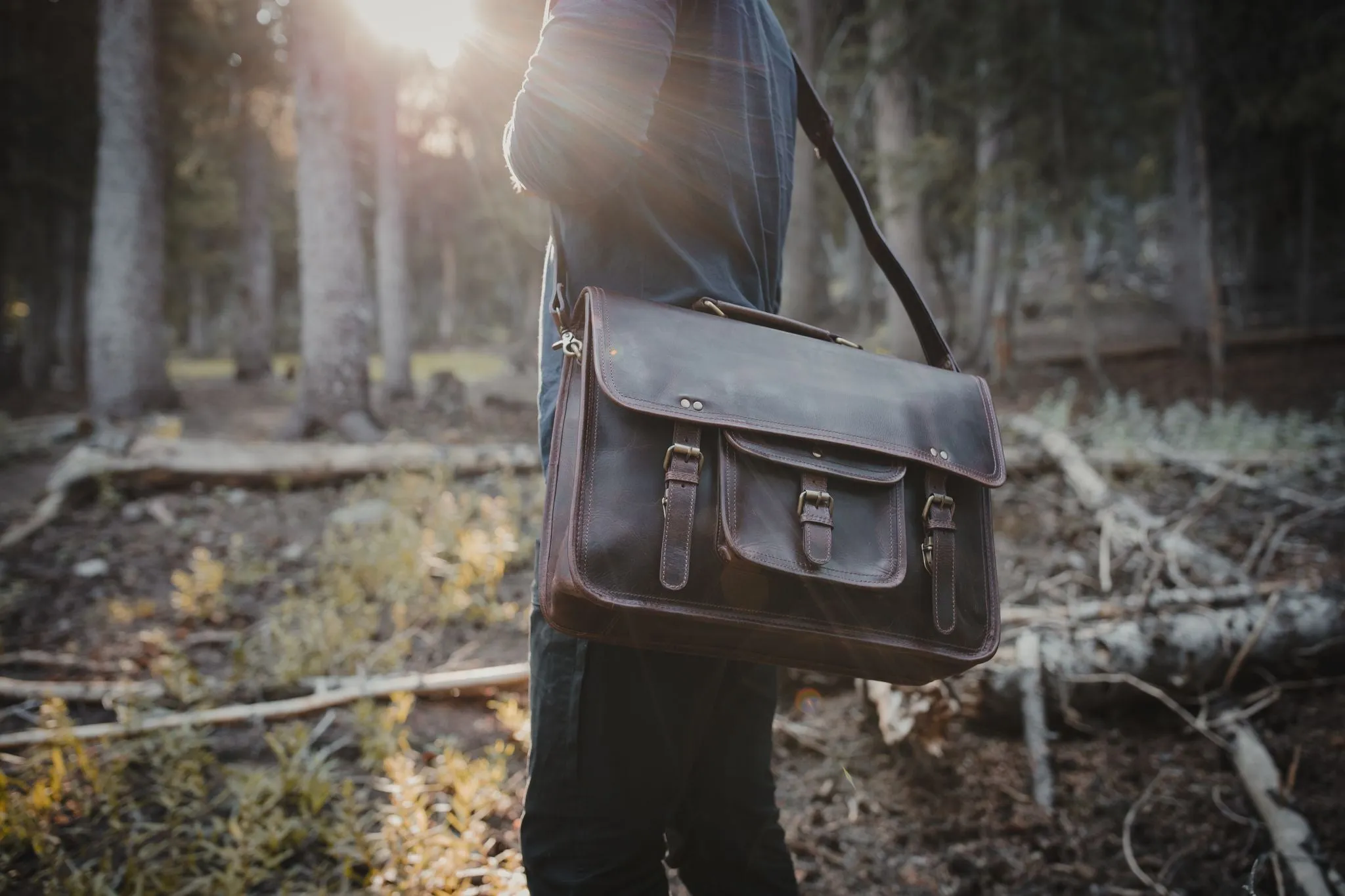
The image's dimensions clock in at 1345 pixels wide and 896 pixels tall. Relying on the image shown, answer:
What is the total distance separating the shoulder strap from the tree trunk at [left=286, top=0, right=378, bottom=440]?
710 cm

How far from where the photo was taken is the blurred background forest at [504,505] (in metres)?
2.26

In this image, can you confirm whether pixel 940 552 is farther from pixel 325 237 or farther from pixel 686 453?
pixel 325 237

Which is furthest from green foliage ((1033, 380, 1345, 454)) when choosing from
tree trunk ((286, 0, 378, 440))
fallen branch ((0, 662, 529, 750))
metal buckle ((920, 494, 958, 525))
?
tree trunk ((286, 0, 378, 440))

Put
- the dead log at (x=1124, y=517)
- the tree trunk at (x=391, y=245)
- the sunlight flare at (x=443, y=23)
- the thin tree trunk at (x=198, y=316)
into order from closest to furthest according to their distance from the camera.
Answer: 1. the sunlight flare at (x=443, y=23)
2. the dead log at (x=1124, y=517)
3. the tree trunk at (x=391, y=245)
4. the thin tree trunk at (x=198, y=316)

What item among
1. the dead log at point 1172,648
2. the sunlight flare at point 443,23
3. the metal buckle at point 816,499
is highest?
the sunlight flare at point 443,23

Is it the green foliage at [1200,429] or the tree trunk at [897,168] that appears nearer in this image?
the green foliage at [1200,429]

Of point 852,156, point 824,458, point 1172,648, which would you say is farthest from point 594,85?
point 852,156

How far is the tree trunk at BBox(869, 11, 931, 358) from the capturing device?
23.9 feet

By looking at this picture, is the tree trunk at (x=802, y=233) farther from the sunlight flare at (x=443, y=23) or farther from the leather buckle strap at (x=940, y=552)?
the leather buckle strap at (x=940, y=552)

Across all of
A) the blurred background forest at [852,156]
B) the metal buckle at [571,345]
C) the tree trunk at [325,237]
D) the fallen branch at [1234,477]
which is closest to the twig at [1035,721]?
the metal buckle at [571,345]

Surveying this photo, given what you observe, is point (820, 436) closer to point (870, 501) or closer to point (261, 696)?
point (870, 501)

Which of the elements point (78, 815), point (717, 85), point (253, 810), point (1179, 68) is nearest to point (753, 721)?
point (717, 85)

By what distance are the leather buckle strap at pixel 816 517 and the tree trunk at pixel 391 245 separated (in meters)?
12.2

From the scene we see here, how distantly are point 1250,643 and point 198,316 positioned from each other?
37423 millimetres
